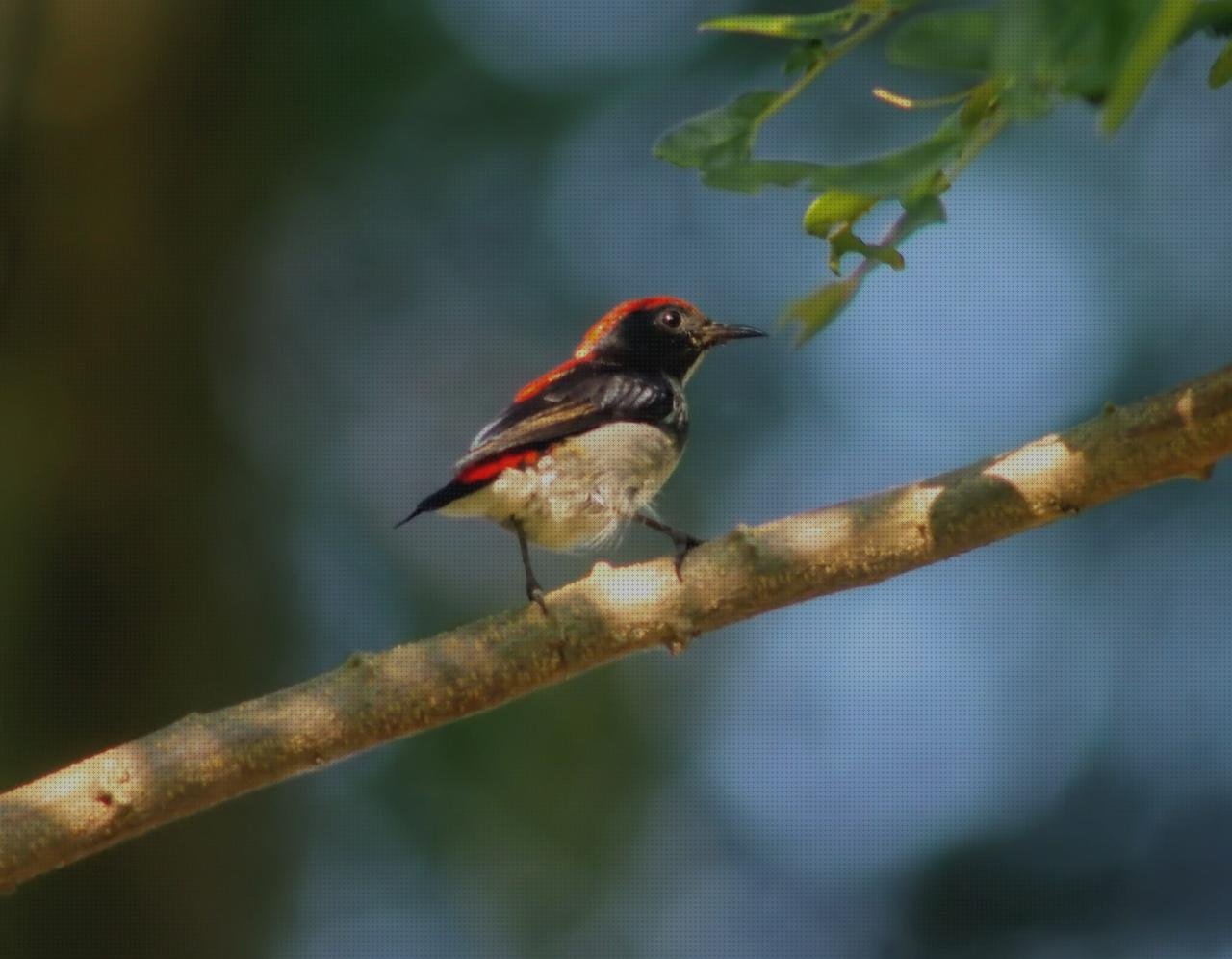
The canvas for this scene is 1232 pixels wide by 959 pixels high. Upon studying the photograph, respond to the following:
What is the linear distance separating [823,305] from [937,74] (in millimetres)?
436

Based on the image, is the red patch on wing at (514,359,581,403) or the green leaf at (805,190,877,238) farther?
the red patch on wing at (514,359,581,403)

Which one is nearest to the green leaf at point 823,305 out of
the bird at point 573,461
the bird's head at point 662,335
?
the bird at point 573,461

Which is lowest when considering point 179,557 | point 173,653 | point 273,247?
point 173,653

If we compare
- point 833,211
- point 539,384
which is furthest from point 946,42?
point 539,384

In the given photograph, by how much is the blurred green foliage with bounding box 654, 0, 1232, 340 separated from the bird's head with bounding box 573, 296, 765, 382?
3837 mm

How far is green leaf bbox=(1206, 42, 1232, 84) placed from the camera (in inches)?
65.0

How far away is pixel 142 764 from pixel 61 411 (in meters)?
4.84

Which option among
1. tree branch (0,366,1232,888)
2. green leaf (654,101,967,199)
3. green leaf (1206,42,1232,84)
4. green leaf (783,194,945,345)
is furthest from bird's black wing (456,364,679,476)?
green leaf (1206,42,1232,84)

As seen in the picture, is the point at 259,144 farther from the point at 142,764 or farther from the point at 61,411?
the point at 142,764

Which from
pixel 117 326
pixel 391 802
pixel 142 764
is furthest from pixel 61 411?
pixel 142 764

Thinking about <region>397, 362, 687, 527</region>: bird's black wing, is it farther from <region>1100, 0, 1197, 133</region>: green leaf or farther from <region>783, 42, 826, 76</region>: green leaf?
<region>1100, 0, 1197, 133</region>: green leaf

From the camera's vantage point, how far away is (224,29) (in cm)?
804

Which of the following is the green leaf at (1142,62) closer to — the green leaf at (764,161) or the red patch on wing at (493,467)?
the green leaf at (764,161)

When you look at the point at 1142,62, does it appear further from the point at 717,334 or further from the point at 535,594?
the point at 717,334
